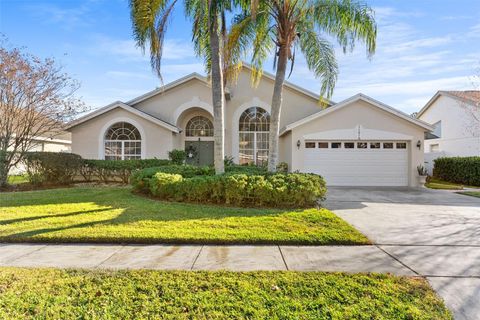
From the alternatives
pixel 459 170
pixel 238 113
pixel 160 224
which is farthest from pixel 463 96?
pixel 160 224

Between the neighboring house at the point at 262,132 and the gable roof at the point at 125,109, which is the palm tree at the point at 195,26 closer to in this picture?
the neighboring house at the point at 262,132

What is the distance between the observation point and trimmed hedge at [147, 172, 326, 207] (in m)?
8.63

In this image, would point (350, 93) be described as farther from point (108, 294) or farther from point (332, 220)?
point (108, 294)

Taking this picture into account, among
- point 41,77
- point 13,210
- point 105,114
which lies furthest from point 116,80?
point 13,210

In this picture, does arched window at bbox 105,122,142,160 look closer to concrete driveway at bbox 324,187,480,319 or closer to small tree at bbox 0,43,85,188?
small tree at bbox 0,43,85,188

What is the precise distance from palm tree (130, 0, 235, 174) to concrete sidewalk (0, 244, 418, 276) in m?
4.88

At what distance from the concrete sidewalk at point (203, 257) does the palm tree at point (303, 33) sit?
18.4 feet

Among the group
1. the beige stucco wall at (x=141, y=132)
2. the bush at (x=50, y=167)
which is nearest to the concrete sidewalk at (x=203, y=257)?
the bush at (x=50, y=167)

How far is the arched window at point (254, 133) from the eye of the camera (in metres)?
18.0

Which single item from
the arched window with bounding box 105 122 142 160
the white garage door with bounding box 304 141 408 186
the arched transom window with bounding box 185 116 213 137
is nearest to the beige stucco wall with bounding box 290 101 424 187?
the white garage door with bounding box 304 141 408 186

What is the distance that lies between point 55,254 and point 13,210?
4455 mm

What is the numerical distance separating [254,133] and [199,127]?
3550 mm

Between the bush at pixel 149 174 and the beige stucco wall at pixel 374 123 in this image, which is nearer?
the bush at pixel 149 174

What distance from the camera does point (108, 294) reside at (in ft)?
11.9
